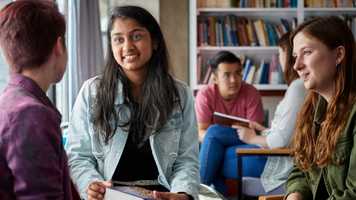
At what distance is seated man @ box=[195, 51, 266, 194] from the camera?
3.58 m

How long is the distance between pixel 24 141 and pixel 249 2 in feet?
14.5

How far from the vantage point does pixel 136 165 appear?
2.02m

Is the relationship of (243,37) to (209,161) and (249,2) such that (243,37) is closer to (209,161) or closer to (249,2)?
(249,2)

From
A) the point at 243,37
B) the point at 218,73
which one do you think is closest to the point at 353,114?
the point at 218,73

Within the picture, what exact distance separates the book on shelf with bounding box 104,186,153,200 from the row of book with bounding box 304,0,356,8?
3.94m

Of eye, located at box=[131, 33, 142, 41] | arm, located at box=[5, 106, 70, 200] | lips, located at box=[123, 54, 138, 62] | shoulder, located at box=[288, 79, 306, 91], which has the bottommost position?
shoulder, located at box=[288, 79, 306, 91]

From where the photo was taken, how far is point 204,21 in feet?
17.7

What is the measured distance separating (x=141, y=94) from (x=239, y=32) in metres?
3.41

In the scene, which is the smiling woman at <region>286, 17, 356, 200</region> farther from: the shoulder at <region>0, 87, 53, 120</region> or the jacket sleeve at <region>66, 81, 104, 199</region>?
the shoulder at <region>0, 87, 53, 120</region>

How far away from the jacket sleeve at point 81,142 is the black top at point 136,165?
0.08 metres

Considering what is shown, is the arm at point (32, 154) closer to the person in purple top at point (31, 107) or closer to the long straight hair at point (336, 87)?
the person in purple top at point (31, 107)

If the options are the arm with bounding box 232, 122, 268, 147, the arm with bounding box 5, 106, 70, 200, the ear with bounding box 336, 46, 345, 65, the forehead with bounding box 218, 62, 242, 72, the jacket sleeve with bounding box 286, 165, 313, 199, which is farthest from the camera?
the forehead with bounding box 218, 62, 242, 72

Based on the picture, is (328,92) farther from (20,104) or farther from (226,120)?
(226,120)

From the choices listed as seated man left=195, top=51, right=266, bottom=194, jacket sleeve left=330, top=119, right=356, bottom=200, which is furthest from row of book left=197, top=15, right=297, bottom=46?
jacket sleeve left=330, top=119, right=356, bottom=200
